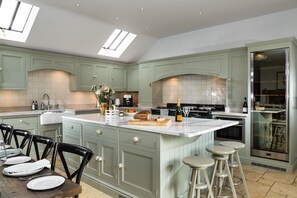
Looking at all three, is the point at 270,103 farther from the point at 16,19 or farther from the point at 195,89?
the point at 16,19

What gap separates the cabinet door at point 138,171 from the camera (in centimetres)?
222

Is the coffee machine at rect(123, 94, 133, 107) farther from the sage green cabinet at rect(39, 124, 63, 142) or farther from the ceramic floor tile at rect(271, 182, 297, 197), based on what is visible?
the ceramic floor tile at rect(271, 182, 297, 197)

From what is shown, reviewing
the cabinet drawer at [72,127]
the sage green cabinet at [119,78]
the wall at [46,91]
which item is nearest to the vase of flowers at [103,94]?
the cabinet drawer at [72,127]

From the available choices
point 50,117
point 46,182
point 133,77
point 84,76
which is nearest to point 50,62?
point 84,76

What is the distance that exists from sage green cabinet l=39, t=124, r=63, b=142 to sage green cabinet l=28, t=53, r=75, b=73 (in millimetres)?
1330

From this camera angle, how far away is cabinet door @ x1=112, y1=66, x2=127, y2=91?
6305 mm

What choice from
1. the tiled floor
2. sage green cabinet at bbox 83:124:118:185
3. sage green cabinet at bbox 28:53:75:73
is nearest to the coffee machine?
sage green cabinet at bbox 28:53:75:73

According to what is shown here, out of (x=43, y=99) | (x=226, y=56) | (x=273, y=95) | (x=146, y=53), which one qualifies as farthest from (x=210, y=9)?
(x=43, y=99)

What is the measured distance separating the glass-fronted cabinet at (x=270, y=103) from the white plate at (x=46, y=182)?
11.4ft

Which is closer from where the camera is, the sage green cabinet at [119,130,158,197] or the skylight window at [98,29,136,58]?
the sage green cabinet at [119,130,158,197]

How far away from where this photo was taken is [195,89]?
17.4 feet

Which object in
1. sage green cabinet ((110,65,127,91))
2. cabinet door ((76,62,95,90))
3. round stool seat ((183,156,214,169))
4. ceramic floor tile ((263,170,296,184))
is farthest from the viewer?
sage green cabinet ((110,65,127,91))

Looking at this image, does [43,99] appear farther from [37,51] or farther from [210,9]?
[210,9]

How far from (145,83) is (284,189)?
4.03 m
